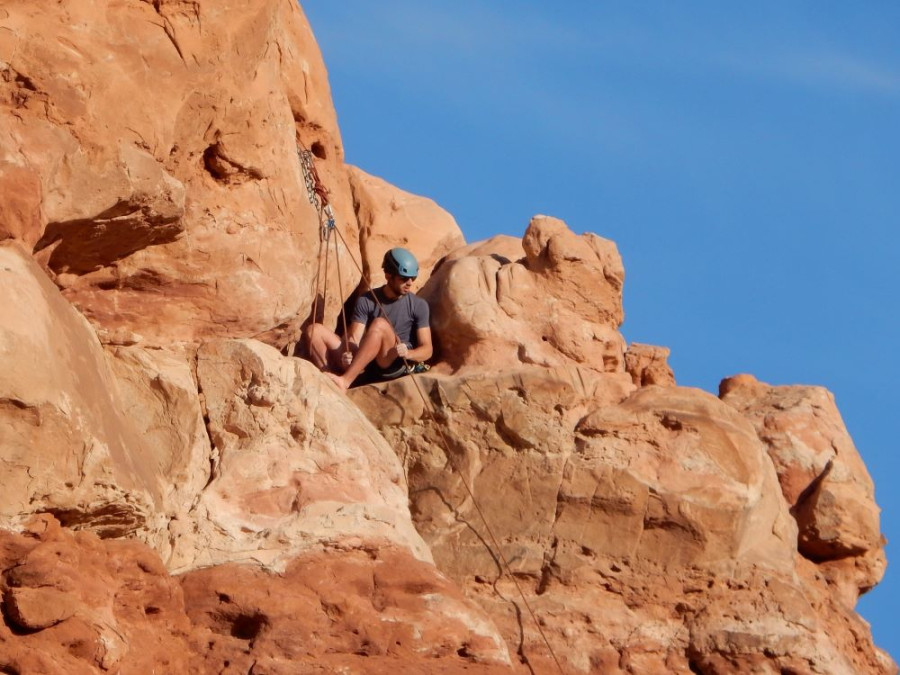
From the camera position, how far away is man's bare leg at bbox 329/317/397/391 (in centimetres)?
1270

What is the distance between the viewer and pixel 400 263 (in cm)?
1317

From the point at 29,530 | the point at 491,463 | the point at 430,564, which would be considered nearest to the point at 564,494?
the point at 491,463

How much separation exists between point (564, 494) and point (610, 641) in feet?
3.43

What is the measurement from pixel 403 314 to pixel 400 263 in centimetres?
39

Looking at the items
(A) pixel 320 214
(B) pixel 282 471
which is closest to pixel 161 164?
(B) pixel 282 471

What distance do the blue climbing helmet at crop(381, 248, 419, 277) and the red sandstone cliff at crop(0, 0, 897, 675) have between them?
0.30m

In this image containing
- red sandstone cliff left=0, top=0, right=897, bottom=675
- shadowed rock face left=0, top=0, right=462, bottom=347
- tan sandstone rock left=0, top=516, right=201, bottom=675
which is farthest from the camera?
shadowed rock face left=0, top=0, right=462, bottom=347

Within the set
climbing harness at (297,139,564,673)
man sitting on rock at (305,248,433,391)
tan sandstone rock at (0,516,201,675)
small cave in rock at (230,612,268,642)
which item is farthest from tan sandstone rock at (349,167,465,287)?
tan sandstone rock at (0,516,201,675)

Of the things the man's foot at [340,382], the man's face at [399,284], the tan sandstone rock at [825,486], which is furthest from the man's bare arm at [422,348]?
the tan sandstone rock at [825,486]

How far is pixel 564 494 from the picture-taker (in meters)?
11.9

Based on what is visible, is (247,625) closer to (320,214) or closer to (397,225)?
(320,214)

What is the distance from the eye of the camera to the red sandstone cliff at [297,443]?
895 centimetres

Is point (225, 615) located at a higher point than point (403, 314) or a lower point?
lower

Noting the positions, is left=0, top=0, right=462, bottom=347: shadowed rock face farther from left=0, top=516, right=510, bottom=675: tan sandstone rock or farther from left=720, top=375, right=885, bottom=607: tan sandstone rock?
left=720, top=375, right=885, bottom=607: tan sandstone rock
